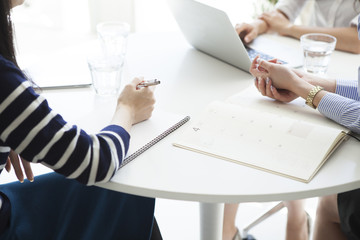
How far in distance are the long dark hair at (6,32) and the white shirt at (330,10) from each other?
1.17m

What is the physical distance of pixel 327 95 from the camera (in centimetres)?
109

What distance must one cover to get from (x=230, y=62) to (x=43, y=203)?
2.25 ft

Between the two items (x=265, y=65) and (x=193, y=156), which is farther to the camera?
(x=265, y=65)

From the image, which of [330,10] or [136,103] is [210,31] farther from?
[330,10]

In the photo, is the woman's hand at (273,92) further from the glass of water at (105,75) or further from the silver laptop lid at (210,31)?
the glass of water at (105,75)

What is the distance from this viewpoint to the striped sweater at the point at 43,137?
80cm

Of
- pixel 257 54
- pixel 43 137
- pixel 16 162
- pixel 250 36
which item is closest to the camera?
pixel 43 137

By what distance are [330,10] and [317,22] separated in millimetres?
136

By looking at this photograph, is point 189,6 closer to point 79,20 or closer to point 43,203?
point 43,203

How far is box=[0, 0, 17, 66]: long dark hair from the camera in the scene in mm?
888

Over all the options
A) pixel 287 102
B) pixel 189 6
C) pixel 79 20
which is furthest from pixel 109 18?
pixel 287 102

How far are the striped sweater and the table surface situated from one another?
0.17 ft

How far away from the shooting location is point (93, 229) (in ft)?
3.46

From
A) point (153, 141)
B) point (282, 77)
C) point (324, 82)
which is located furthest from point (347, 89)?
point (153, 141)
